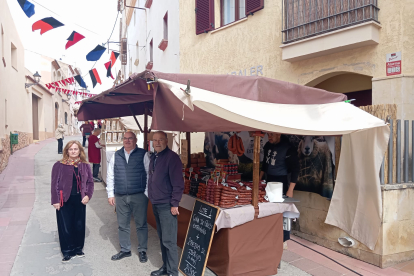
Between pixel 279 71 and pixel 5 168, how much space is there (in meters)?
10.3

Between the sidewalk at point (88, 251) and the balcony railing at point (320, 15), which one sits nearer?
the sidewalk at point (88, 251)

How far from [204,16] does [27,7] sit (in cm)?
438

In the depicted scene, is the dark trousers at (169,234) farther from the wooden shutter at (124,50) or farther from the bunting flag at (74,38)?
the wooden shutter at (124,50)

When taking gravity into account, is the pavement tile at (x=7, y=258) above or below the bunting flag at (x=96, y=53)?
below

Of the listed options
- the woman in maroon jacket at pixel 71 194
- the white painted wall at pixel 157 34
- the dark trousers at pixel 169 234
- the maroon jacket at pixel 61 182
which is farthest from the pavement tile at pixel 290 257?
the white painted wall at pixel 157 34

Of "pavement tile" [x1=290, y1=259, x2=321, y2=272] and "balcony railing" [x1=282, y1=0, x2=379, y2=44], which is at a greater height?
"balcony railing" [x1=282, y1=0, x2=379, y2=44]

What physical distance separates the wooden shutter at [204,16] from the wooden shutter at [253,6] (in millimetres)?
1434

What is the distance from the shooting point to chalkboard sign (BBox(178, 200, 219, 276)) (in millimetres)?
3598

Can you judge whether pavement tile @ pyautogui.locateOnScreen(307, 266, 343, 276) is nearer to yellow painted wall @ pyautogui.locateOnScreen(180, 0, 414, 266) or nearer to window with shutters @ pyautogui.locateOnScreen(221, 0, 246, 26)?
yellow painted wall @ pyautogui.locateOnScreen(180, 0, 414, 266)

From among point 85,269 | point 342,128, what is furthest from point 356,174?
point 85,269

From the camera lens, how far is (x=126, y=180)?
4176 millimetres

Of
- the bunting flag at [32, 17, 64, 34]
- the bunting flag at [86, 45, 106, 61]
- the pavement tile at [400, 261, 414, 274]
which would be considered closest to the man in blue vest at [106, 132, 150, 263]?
the pavement tile at [400, 261, 414, 274]

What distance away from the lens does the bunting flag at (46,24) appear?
6996 millimetres

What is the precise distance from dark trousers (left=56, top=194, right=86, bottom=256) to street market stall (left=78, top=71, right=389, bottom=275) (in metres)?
1.42
